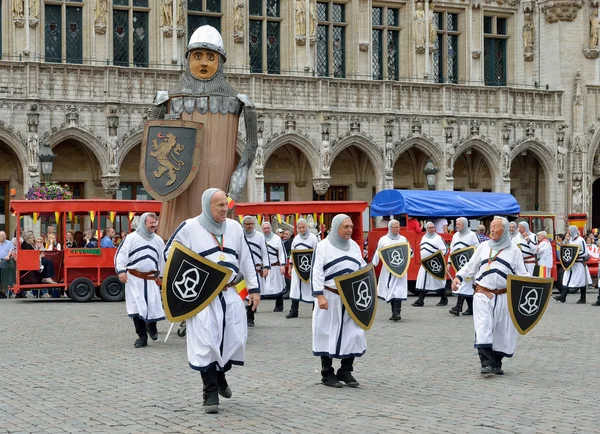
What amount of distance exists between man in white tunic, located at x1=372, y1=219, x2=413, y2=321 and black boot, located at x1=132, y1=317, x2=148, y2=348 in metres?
4.97

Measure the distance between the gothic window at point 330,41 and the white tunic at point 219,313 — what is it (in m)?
25.1

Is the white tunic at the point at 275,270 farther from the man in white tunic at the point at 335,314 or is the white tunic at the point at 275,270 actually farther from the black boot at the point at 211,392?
the black boot at the point at 211,392

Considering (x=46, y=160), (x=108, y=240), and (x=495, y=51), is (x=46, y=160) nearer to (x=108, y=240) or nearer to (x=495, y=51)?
(x=108, y=240)

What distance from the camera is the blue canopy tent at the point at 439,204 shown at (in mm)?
27234

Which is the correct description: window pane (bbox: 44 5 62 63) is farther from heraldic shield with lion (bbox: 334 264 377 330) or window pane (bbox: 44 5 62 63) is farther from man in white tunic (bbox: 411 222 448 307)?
heraldic shield with lion (bbox: 334 264 377 330)

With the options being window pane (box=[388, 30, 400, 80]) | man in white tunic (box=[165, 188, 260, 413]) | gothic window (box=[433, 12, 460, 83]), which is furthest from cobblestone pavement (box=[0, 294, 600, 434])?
gothic window (box=[433, 12, 460, 83])

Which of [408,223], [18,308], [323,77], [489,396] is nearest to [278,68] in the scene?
[323,77]

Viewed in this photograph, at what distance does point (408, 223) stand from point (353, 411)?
1806cm

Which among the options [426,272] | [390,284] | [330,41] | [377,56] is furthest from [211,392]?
[377,56]

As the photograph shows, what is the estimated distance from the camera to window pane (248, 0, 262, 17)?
33.2 metres

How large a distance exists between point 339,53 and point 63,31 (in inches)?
349

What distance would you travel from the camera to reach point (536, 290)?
37.6 ft

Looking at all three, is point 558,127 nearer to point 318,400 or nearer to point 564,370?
point 564,370

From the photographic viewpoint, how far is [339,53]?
114ft
